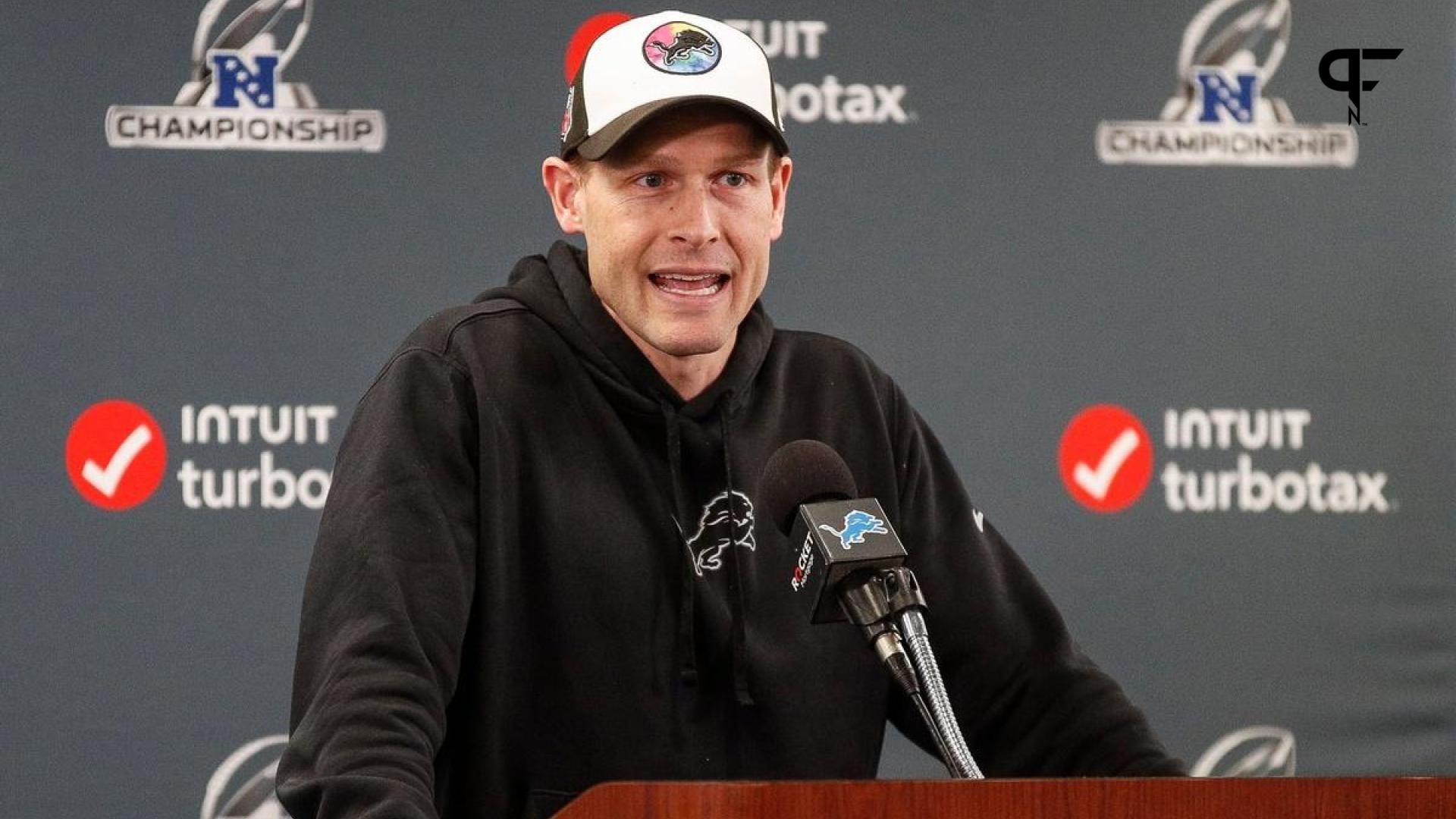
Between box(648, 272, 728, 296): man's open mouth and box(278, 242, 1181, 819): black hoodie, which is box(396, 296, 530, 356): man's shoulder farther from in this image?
box(648, 272, 728, 296): man's open mouth

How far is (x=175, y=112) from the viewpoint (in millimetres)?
2820

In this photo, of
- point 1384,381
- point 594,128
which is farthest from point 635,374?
point 1384,381

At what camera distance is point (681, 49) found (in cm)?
190

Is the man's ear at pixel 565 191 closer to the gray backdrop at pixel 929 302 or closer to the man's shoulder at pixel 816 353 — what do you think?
the man's shoulder at pixel 816 353

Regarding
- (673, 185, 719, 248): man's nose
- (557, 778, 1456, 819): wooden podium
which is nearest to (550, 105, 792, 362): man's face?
(673, 185, 719, 248): man's nose

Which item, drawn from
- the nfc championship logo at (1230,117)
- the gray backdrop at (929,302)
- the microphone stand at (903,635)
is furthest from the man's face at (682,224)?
the nfc championship logo at (1230,117)

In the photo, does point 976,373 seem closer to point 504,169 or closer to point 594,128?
point 504,169

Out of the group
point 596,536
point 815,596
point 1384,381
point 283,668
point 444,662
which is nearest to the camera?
point 815,596

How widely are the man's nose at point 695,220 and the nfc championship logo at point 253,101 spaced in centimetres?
110

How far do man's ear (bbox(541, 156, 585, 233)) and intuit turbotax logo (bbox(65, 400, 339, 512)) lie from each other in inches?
35.8

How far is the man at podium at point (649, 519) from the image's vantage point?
178cm

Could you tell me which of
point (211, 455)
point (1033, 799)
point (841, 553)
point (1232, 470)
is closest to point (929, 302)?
point (1232, 470)

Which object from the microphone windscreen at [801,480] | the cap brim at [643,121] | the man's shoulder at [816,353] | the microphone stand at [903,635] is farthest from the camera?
the man's shoulder at [816,353]

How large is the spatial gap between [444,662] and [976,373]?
1464mm
